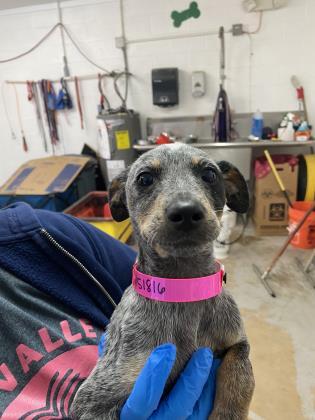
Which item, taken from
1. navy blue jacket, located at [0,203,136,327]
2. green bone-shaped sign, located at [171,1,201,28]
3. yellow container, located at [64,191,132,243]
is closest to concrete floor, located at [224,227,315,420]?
yellow container, located at [64,191,132,243]

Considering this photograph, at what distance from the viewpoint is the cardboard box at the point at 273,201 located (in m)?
3.25

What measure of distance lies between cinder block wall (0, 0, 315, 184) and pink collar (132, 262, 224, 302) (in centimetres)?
289

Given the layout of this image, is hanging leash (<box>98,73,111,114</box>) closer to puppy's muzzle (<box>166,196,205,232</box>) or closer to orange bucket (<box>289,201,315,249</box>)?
orange bucket (<box>289,201,315,249</box>)

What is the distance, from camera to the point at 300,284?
2.53 metres

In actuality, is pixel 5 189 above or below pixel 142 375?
below

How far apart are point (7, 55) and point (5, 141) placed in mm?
1128

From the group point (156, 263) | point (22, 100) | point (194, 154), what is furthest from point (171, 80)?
point (156, 263)

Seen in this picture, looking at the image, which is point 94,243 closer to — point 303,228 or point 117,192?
point 117,192

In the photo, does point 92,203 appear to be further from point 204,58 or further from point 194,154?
point 194,154

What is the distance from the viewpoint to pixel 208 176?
93 cm

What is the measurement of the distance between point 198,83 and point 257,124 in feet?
2.64

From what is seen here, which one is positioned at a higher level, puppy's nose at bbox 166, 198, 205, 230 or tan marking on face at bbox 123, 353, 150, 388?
puppy's nose at bbox 166, 198, 205, 230

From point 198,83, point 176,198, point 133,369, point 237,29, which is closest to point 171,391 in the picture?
point 133,369

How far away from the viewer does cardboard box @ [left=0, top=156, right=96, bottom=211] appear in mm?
3227
